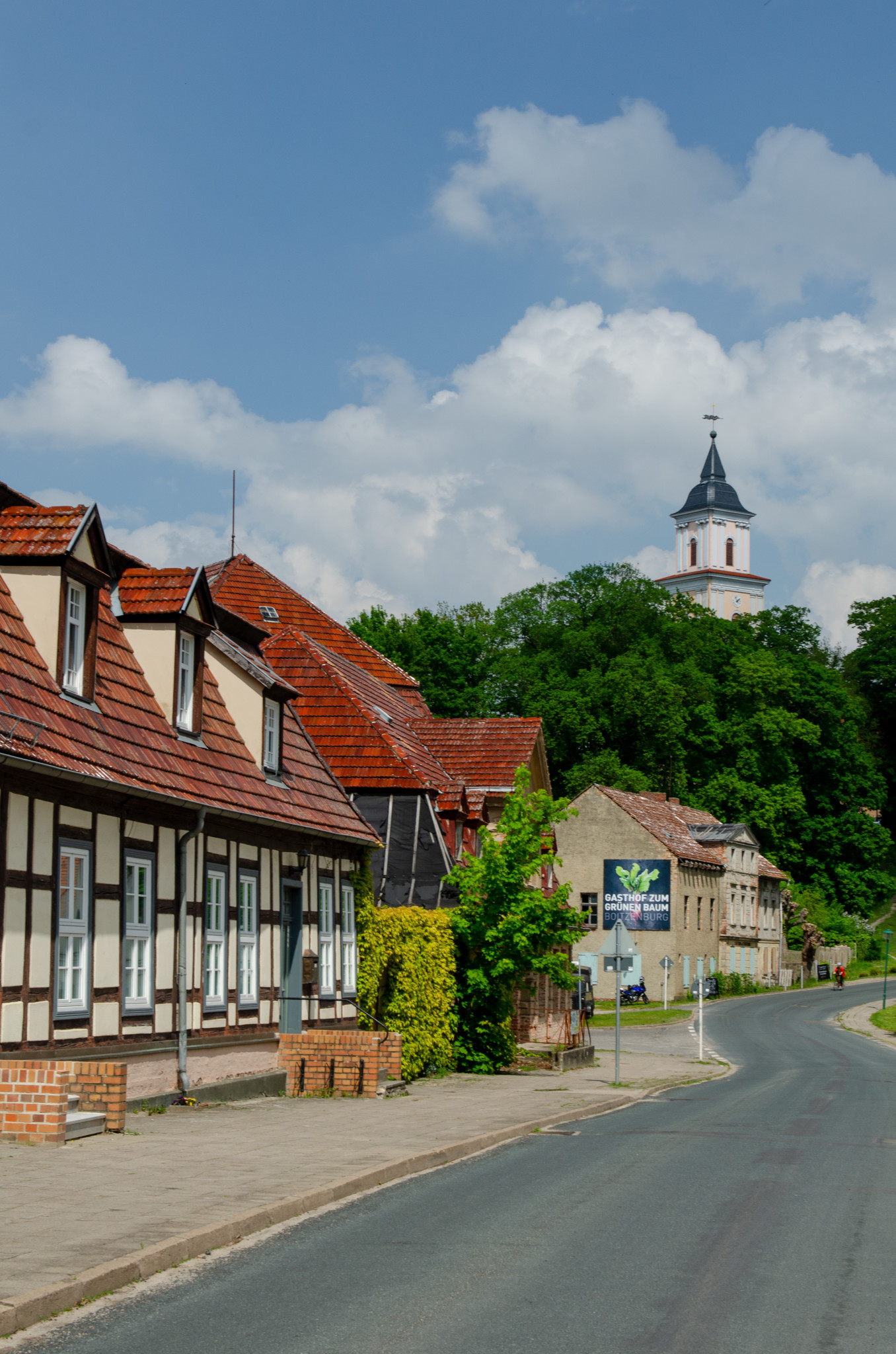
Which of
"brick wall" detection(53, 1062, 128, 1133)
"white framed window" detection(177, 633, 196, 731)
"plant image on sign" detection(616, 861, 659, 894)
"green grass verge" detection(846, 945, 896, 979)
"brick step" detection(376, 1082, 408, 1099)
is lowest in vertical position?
"green grass verge" detection(846, 945, 896, 979)

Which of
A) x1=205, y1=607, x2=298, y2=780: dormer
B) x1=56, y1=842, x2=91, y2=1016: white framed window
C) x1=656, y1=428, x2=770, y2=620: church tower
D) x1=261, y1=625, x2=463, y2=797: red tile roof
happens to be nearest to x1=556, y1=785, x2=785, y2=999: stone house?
x1=261, y1=625, x2=463, y2=797: red tile roof

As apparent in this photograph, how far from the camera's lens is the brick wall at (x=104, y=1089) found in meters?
13.9

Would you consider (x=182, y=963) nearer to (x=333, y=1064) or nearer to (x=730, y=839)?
(x=333, y=1064)

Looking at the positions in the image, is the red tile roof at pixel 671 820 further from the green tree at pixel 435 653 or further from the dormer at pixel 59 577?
the dormer at pixel 59 577

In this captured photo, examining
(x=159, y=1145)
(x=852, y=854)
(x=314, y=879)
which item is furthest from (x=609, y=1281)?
(x=852, y=854)

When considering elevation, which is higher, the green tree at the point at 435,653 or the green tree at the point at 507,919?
the green tree at the point at 435,653

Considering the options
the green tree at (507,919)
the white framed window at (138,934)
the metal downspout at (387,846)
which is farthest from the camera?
the metal downspout at (387,846)

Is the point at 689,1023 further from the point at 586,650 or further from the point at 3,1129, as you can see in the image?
the point at 3,1129

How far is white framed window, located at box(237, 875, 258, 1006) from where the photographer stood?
1977 cm

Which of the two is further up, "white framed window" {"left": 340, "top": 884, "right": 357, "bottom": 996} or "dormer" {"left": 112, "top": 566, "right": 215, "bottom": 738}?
"dormer" {"left": 112, "top": 566, "right": 215, "bottom": 738}

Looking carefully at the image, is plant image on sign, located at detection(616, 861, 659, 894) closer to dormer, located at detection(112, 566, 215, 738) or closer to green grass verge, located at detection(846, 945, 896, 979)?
green grass verge, located at detection(846, 945, 896, 979)

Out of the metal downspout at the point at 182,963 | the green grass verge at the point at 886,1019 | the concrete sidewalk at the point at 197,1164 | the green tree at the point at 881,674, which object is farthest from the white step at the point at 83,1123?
the green tree at the point at 881,674

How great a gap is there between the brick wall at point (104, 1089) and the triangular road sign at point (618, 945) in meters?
13.0

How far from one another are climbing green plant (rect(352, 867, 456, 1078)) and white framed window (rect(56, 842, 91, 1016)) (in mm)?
9612
